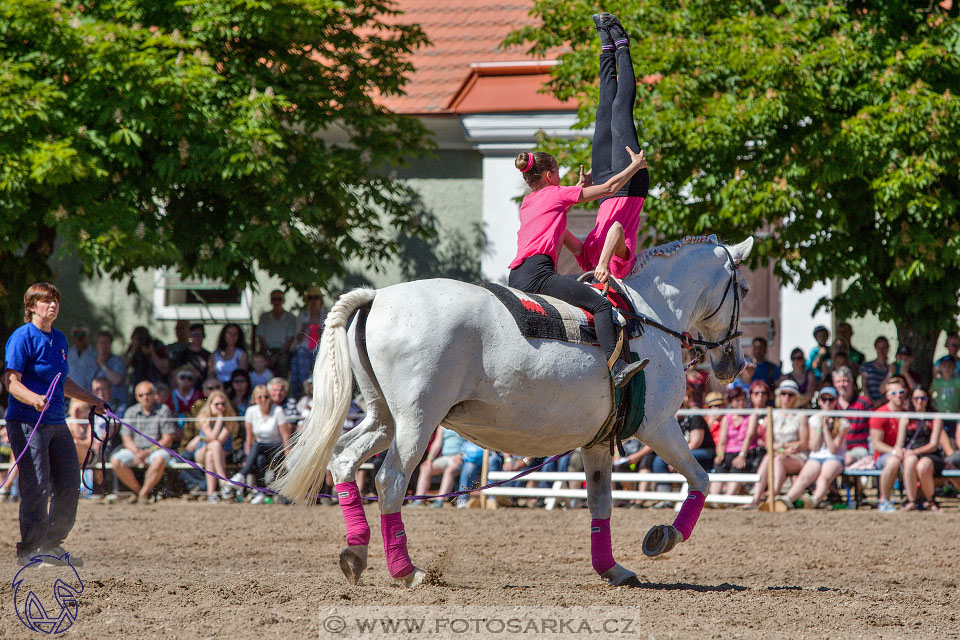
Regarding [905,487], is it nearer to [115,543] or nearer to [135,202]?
[115,543]

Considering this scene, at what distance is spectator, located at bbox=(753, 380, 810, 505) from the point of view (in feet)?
38.3

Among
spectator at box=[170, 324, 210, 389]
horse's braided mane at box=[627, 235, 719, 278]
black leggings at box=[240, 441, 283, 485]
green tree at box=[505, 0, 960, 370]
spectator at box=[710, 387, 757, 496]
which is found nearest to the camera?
horse's braided mane at box=[627, 235, 719, 278]

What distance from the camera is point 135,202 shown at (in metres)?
13.2

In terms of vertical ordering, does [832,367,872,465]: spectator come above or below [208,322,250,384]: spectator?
below

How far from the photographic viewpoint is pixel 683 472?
6.45m

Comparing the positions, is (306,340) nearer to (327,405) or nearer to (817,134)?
(817,134)

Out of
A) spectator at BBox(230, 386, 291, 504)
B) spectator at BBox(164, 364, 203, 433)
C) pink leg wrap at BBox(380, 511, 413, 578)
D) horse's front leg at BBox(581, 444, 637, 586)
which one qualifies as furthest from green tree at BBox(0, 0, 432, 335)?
pink leg wrap at BBox(380, 511, 413, 578)

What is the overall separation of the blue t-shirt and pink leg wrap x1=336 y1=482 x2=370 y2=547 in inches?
90.5

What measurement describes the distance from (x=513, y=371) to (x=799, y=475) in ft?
22.6

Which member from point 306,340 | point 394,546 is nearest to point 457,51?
point 306,340

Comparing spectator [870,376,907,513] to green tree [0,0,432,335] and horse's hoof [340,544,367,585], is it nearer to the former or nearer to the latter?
green tree [0,0,432,335]

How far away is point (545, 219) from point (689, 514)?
76.4 inches

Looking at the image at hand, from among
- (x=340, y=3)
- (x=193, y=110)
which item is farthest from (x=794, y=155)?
(x=193, y=110)


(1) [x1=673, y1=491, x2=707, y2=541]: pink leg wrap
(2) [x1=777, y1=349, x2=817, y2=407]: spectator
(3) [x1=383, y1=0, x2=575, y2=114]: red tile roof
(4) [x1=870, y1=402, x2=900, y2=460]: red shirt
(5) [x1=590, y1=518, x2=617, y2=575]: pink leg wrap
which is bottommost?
(5) [x1=590, y1=518, x2=617, y2=575]: pink leg wrap
